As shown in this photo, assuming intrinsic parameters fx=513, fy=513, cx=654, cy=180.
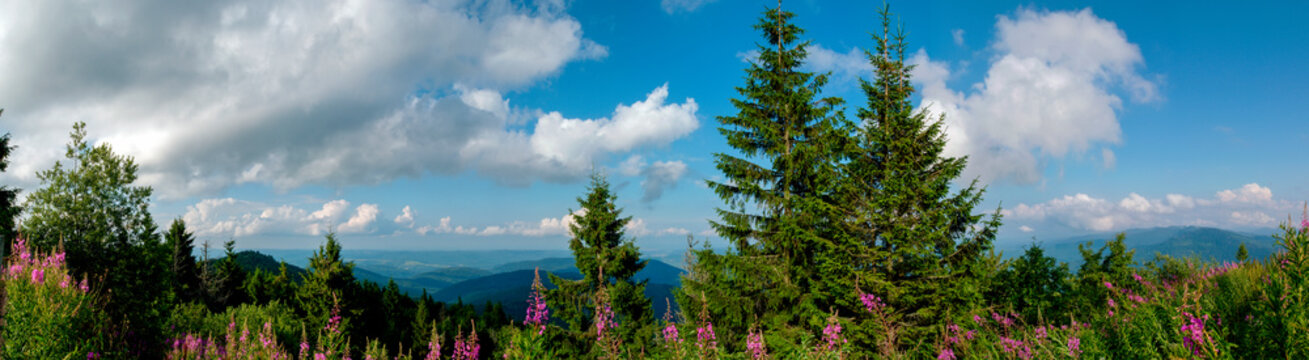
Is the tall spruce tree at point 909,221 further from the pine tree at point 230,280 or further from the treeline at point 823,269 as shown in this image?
the pine tree at point 230,280

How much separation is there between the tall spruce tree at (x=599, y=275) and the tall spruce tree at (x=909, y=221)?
38.8ft

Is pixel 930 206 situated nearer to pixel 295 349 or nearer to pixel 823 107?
pixel 823 107

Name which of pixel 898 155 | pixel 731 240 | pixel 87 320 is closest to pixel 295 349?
pixel 87 320

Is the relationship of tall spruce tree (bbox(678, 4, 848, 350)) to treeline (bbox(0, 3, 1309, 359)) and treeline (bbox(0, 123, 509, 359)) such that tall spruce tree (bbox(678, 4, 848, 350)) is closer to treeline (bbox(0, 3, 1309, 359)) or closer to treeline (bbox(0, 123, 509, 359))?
treeline (bbox(0, 3, 1309, 359))

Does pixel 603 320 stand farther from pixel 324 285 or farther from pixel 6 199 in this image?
pixel 6 199

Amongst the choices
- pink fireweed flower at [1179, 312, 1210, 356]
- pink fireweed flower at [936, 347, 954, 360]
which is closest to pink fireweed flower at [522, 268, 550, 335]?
pink fireweed flower at [1179, 312, 1210, 356]

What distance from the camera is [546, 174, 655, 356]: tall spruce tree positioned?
78.2 feet

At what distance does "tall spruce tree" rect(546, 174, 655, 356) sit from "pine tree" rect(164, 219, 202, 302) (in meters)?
29.4

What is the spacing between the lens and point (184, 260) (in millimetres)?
38688

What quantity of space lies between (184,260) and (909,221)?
1939 inches

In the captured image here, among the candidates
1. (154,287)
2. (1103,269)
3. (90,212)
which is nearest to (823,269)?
(1103,269)

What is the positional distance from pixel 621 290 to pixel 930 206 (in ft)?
44.3

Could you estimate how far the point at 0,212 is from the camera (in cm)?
2334

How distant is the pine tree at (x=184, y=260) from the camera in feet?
119
